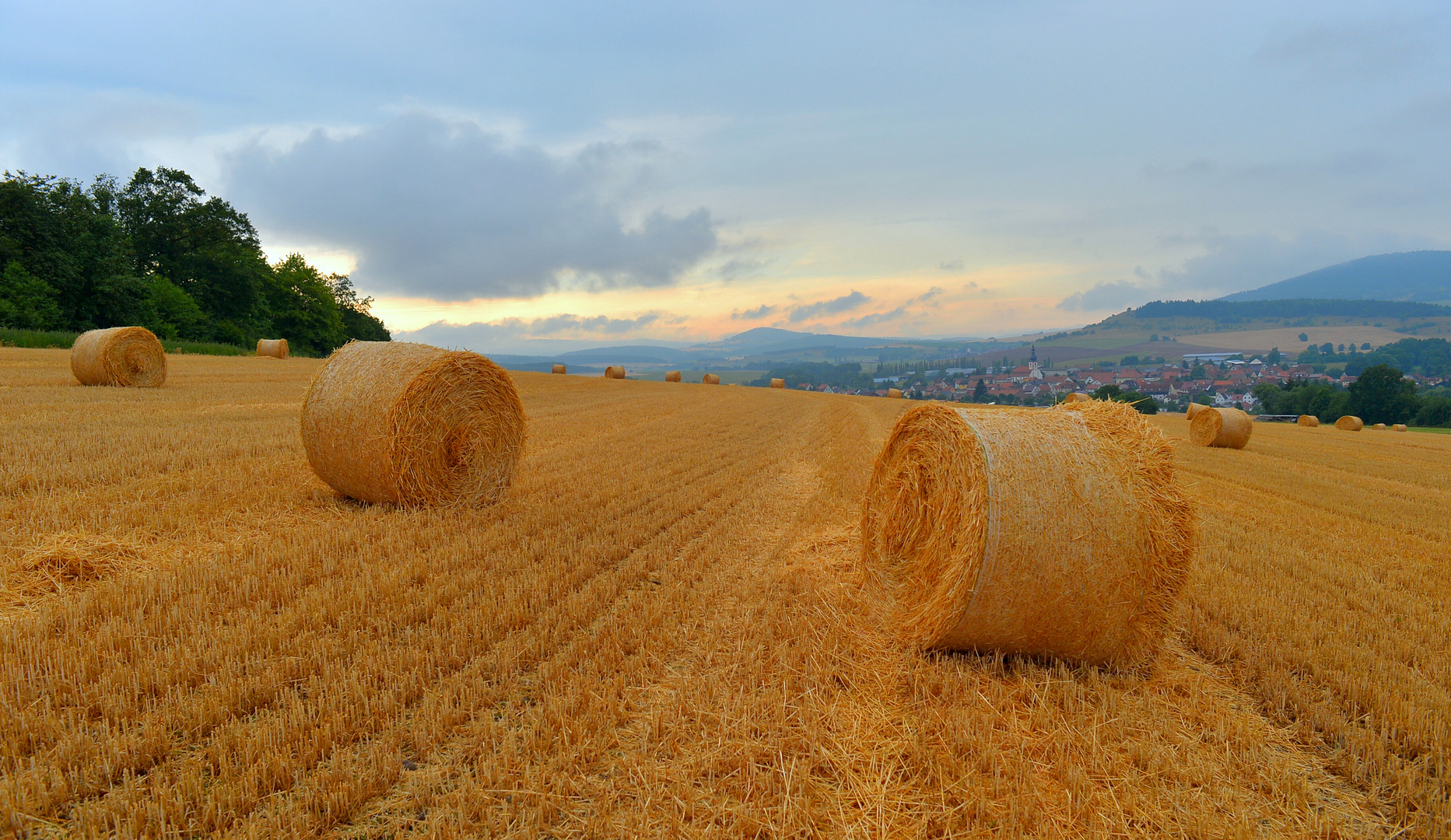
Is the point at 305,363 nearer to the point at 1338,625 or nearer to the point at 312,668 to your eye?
the point at 312,668

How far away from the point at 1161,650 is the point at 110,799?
18.5 feet

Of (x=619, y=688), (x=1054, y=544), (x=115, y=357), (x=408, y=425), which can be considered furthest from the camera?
(x=115, y=357)

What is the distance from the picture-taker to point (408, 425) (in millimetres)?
7027

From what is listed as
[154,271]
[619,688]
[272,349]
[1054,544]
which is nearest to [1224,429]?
[1054,544]

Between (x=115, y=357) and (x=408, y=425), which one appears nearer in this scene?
(x=408, y=425)

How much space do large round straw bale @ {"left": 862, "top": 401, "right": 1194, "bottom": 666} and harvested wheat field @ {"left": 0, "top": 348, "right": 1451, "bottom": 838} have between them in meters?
0.20

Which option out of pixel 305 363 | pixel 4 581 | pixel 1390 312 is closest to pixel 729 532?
pixel 4 581

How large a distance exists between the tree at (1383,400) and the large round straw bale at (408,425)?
52735 mm

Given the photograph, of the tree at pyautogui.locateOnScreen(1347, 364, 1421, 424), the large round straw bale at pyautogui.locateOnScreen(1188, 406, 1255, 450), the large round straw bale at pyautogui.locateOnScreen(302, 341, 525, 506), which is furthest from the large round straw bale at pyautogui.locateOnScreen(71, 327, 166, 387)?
the tree at pyautogui.locateOnScreen(1347, 364, 1421, 424)

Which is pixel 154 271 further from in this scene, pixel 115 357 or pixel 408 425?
pixel 408 425

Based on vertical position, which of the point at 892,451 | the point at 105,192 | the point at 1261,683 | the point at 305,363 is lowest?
the point at 1261,683

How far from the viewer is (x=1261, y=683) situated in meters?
3.87

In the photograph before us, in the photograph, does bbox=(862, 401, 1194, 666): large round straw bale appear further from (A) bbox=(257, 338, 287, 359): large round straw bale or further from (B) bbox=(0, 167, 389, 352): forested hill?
(B) bbox=(0, 167, 389, 352): forested hill

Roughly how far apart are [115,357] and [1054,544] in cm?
1932
